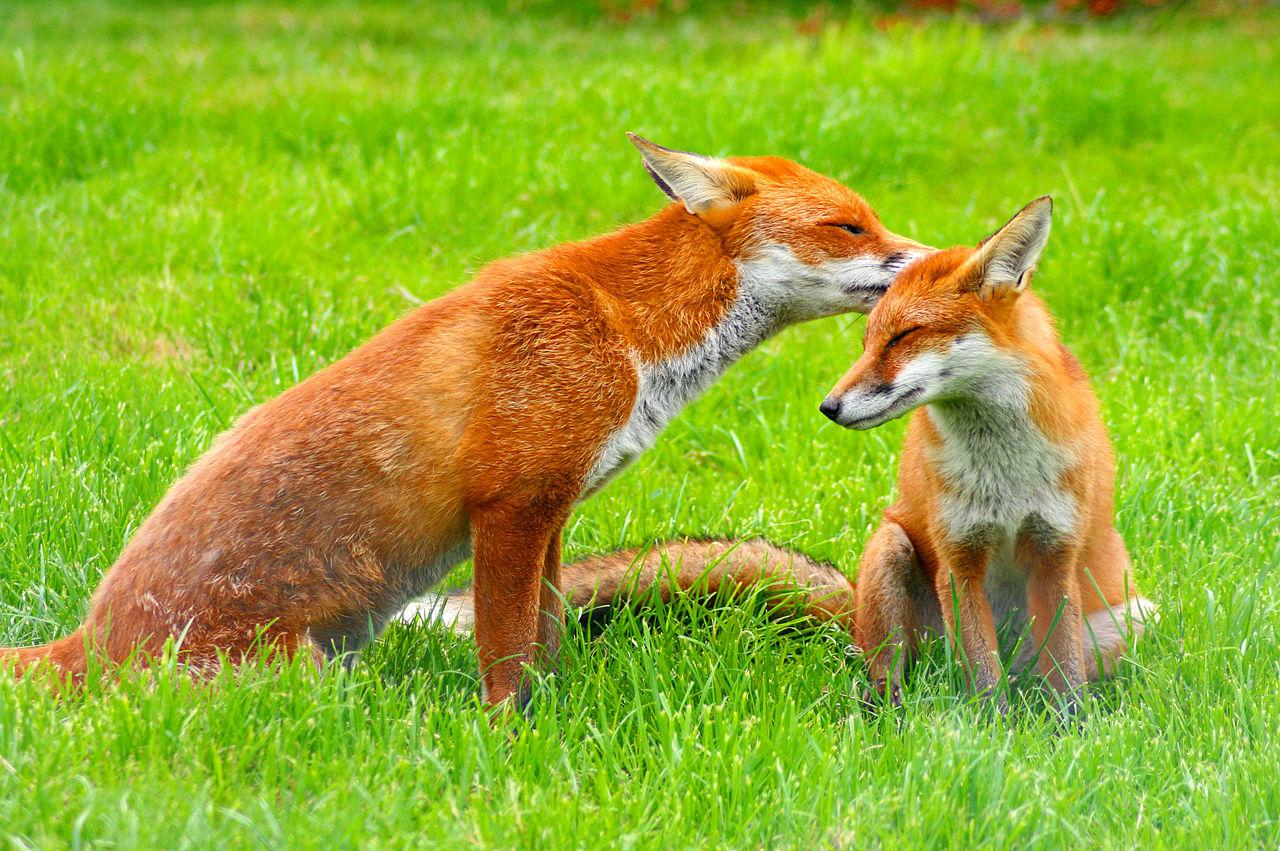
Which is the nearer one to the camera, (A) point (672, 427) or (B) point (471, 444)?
(B) point (471, 444)

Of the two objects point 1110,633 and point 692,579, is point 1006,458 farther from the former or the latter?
point 692,579

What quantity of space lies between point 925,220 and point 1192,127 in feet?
11.0

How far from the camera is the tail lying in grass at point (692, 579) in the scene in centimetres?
462

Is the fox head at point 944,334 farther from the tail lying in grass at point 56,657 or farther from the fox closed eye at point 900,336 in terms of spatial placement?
the tail lying in grass at point 56,657

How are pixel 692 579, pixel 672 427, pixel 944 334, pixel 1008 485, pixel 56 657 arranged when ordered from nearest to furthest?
pixel 56 657, pixel 944 334, pixel 1008 485, pixel 692 579, pixel 672 427

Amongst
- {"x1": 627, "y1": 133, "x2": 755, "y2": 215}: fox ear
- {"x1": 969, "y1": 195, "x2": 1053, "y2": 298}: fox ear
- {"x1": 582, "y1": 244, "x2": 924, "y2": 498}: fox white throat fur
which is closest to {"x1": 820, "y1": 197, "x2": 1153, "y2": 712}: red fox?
{"x1": 969, "y1": 195, "x2": 1053, "y2": 298}: fox ear

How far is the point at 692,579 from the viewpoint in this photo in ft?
15.4

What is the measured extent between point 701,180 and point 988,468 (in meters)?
1.33

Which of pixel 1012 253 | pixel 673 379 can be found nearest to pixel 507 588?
pixel 673 379

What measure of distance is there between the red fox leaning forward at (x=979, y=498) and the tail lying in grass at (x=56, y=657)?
114cm

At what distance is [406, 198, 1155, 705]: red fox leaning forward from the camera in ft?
13.2

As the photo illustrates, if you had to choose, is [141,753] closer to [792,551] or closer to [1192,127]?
[792,551]

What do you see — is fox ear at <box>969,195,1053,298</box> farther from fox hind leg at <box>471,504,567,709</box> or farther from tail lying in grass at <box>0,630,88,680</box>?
tail lying in grass at <box>0,630,88,680</box>

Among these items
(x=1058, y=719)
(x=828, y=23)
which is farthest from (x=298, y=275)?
(x=828, y=23)
